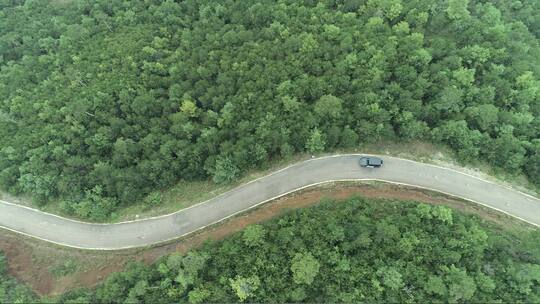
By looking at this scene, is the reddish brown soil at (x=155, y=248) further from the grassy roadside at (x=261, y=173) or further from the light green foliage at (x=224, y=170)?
the light green foliage at (x=224, y=170)

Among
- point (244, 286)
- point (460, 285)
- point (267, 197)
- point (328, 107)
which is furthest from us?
point (267, 197)

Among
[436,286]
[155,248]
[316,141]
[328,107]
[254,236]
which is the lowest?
[155,248]

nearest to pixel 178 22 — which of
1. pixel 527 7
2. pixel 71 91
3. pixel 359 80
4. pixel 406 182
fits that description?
pixel 71 91

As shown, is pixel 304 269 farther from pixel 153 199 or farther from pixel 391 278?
pixel 153 199

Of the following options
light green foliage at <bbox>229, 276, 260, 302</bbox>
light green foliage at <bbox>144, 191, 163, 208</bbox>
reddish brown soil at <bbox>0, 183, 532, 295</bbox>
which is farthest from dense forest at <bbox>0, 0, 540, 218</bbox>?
light green foliage at <bbox>229, 276, 260, 302</bbox>

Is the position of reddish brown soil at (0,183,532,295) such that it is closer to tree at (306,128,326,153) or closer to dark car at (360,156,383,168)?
dark car at (360,156,383,168)

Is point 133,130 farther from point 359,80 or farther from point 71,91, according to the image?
point 359,80

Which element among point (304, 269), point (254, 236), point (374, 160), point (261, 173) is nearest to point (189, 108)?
point (261, 173)
